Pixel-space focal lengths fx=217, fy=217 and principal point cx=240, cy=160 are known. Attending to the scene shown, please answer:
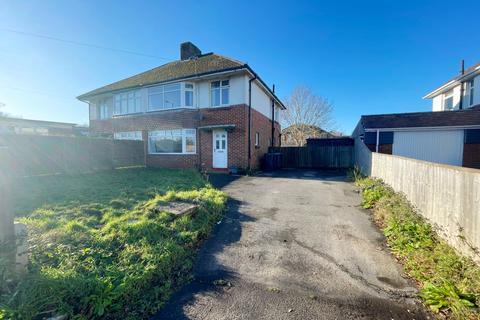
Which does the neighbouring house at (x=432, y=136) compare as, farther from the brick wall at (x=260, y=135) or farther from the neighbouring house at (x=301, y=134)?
the neighbouring house at (x=301, y=134)

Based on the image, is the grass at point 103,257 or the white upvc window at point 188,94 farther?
the white upvc window at point 188,94

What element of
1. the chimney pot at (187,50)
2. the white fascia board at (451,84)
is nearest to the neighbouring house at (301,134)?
the white fascia board at (451,84)

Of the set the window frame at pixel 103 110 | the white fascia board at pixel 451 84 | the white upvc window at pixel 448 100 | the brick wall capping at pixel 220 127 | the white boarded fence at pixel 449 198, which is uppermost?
the white fascia board at pixel 451 84

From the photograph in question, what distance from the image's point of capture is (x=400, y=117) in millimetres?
14992

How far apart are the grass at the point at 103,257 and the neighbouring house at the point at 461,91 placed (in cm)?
2112

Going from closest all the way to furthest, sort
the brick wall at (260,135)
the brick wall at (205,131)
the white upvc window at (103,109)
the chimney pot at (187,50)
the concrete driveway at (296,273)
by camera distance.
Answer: the concrete driveway at (296,273)
the brick wall at (205,131)
the brick wall at (260,135)
the chimney pot at (187,50)
the white upvc window at (103,109)

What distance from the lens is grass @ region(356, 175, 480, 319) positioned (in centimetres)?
Answer: 231

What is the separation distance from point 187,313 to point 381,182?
7651 mm

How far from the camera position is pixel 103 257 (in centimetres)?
304

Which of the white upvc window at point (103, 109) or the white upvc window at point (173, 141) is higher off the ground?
the white upvc window at point (103, 109)

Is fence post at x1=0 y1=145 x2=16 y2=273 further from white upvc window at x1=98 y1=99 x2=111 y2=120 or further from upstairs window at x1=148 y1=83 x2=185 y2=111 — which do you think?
white upvc window at x1=98 y1=99 x2=111 y2=120

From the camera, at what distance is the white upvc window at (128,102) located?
1587 cm

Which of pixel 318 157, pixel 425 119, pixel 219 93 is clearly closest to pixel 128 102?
pixel 219 93

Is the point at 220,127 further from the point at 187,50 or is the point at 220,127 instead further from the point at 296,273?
the point at 296,273
